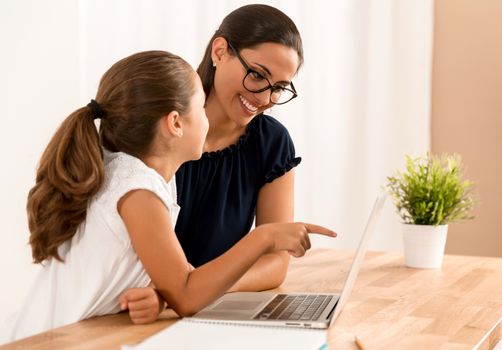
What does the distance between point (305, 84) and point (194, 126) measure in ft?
6.64

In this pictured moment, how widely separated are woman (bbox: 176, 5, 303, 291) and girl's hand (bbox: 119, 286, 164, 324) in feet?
1.58

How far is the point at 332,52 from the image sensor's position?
362 centimetres

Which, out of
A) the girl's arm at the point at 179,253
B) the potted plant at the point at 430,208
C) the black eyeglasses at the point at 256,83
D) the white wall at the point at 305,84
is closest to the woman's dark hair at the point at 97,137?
the girl's arm at the point at 179,253

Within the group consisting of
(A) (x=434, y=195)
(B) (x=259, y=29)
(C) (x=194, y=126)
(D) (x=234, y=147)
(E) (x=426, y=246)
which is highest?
(B) (x=259, y=29)

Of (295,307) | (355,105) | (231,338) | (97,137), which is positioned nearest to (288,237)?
(295,307)

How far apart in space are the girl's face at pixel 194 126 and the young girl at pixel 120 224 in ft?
0.09

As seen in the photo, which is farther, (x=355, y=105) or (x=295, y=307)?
(x=355, y=105)

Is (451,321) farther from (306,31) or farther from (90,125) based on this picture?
(306,31)

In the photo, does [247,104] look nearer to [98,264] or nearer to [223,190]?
[223,190]

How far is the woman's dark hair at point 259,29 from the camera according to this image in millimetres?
1688

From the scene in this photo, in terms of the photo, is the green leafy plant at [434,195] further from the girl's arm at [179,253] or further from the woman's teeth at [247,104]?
the girl's arm at [179,253]

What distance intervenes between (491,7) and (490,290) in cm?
248

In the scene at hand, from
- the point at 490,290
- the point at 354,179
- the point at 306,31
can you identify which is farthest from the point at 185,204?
the point at 354,179

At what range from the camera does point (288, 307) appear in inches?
52.1
